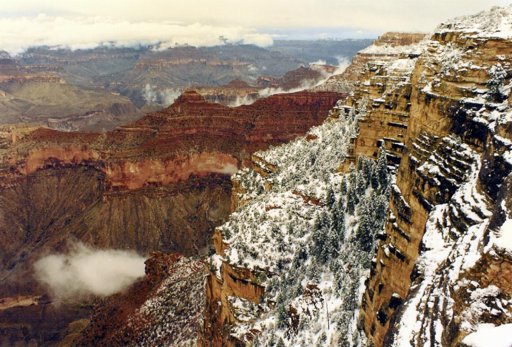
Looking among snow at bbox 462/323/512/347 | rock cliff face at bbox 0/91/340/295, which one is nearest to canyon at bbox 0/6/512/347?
snow at bbox 462/323/512/347

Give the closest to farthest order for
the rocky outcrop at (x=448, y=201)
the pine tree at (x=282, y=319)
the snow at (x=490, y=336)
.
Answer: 1. the snow at (x=490, y=336)
2. the rocky outcrop at (x=448, y=201)
3. the pine tree at (x=282, y=319)

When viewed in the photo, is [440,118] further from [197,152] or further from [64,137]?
[64,137]

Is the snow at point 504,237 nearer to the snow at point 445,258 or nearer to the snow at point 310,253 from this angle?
the snow at point 445,258

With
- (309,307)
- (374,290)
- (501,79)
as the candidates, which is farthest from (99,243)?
(501,79)

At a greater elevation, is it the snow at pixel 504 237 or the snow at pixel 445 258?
the snow at pixel 504 237

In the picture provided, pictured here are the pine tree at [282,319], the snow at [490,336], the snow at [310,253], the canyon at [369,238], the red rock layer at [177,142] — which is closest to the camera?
the snow at [490,336]

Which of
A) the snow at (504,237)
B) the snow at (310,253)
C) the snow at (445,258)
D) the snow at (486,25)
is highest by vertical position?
the snow at (486,25)

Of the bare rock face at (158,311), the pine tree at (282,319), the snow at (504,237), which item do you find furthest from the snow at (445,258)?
the bare rock face at (158,311)

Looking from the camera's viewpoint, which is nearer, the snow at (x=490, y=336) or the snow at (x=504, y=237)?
the snow at (x=490, y=336)
